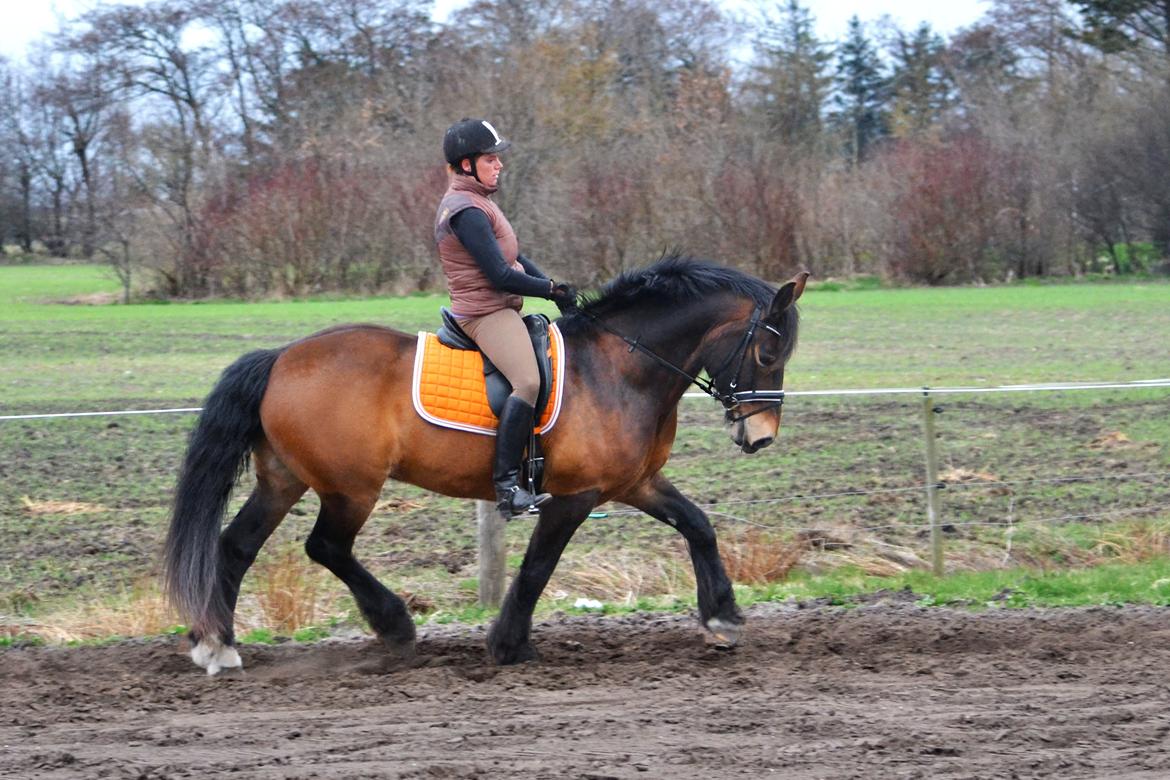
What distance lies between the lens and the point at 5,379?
17.9 metres

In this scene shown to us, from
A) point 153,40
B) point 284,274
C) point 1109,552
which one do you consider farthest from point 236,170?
point 1109,552

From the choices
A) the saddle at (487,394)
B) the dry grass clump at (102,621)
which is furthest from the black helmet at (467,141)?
the dry grass clump at (102,621)

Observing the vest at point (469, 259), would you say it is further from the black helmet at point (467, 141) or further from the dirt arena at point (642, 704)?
the dirt arena at point (642, 704)

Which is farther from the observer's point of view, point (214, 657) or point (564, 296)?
point (564, 296)

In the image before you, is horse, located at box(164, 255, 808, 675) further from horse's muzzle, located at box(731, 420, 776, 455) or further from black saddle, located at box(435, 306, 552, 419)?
black saddle, located at box(435, 306, 552, 419)

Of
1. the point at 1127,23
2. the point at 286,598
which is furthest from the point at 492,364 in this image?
the point at 1127,23

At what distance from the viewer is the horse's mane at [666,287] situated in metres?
6.90

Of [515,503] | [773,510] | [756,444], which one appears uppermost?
[756,444]

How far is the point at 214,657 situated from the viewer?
6.59m

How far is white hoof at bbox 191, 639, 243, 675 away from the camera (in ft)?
21.6

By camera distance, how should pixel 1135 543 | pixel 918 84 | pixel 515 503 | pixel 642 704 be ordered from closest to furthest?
1. pixel 642 704
2. pixel 515 503
3. pixel 1135 543
4. pixel 918 84

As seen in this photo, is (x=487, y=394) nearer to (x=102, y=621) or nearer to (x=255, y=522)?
(x=255, y=522)

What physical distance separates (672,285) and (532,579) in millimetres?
1687

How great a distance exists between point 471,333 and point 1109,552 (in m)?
5.29
